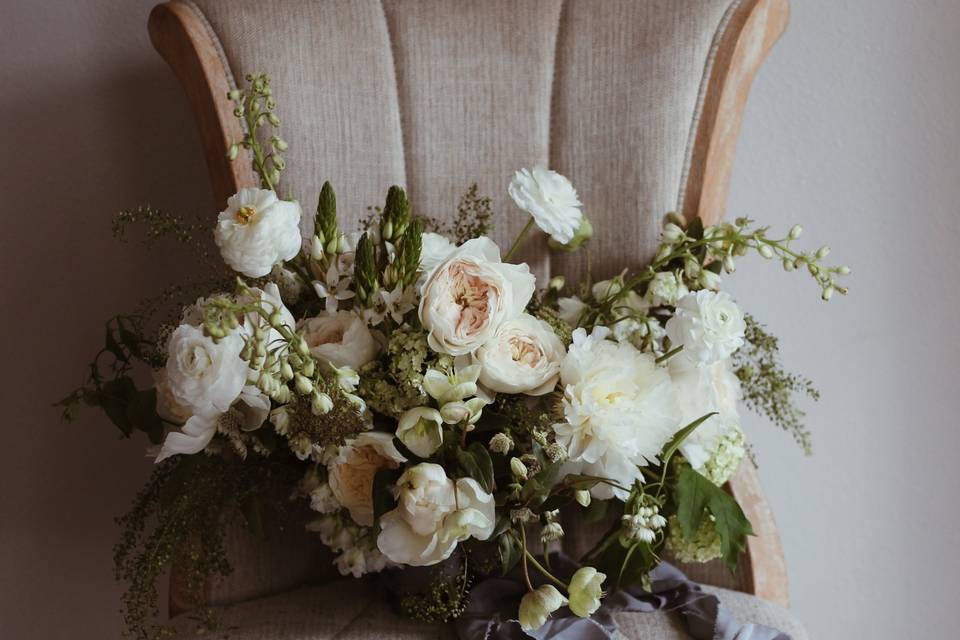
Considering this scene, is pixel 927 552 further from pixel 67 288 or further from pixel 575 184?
pixel 67 288

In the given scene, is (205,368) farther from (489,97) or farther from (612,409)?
(489,97)

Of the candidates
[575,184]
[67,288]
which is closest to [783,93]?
[575,184]

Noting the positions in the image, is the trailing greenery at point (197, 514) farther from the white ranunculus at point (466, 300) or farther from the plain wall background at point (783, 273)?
the plain wall background at point (783, 273)

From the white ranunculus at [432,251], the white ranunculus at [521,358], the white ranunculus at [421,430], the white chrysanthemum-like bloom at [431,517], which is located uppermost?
the white ranunculus at [432,251]

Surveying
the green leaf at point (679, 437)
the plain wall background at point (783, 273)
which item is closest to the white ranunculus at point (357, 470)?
the green leaf at point (679, 437)

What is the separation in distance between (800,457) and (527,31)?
788 mm

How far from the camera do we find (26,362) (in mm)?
1314

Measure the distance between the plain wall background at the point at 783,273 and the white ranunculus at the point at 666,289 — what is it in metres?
0.45

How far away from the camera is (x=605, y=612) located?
90 centimetres

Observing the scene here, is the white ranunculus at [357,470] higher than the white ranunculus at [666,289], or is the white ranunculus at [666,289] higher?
the white ranunculus at [666,289]

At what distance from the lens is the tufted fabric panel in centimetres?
105

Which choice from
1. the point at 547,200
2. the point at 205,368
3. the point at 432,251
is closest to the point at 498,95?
the point at 547,200

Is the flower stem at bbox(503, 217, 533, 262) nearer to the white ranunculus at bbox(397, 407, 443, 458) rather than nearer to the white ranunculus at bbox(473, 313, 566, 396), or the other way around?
the white ranunculus at bbox(473, 313, 566, 396)

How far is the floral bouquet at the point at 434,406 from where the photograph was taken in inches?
31.2
